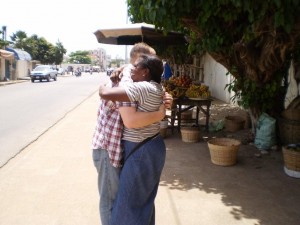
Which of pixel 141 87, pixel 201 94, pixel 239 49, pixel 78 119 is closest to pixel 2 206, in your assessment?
pixel 141 87

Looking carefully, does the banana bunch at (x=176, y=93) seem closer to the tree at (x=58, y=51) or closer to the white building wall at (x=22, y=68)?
the white building wall at (x=22, y=68)

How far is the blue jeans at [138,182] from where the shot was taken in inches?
96.3

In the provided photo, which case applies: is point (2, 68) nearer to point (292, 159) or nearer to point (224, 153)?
point (224, 153)

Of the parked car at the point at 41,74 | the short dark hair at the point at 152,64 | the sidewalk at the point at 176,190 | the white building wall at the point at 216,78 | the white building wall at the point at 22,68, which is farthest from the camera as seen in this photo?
the white building wall at the point at 22,68

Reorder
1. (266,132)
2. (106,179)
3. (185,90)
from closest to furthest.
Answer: (106,179)
(266,132)
(185,90)

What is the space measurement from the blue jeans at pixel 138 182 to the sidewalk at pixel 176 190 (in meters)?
1.17

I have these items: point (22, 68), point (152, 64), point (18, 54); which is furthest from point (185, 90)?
point (22, 68)

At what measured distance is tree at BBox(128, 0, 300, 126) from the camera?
13.5 feet

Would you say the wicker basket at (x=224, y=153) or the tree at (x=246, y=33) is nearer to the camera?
the tree at (x=246, y=33)

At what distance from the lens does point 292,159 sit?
4.97 meters

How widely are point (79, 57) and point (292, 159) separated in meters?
104

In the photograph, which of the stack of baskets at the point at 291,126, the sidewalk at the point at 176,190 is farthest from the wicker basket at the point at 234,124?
the stack of baskets at the point at 291,126

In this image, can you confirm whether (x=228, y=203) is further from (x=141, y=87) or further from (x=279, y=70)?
(x=279, y=70)

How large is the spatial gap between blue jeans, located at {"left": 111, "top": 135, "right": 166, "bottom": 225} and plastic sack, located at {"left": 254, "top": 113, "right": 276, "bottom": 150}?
438cm
